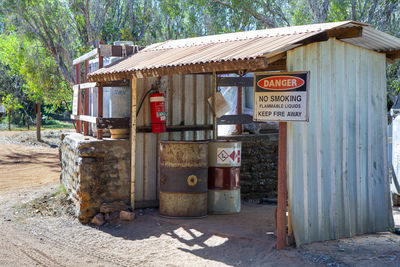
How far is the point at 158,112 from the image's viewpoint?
8.64m

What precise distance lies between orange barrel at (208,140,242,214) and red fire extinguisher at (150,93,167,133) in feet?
2.89

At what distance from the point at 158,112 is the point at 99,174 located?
1.43 metres

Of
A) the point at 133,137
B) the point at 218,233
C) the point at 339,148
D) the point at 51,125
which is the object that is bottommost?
the point at 218,233

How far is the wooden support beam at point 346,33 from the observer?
21.4ft

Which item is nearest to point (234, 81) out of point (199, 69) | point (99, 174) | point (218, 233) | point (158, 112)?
point (158, 112)

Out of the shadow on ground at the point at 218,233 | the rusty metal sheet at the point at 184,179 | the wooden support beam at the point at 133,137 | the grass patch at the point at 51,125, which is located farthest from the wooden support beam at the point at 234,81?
the grass patch at the point at 51,125

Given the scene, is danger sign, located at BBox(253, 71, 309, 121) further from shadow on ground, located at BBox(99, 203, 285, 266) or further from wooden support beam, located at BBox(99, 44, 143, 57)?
wooden support beam, located at BBox(99, 44, 143, 57)

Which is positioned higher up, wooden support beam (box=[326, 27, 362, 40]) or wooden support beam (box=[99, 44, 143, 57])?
wooden support beam (box=[99, 44, 143, 57])

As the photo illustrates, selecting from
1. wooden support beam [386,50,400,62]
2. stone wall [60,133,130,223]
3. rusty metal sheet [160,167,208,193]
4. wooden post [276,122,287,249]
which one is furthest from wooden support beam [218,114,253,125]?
wooden post [276,122,287,249]

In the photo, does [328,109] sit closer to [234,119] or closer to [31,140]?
[234,119]

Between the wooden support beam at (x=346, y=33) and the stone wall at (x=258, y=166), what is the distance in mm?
3756

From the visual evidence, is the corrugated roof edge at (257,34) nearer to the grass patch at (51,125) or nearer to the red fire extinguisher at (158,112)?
the red fire extinguisher at (158,112)

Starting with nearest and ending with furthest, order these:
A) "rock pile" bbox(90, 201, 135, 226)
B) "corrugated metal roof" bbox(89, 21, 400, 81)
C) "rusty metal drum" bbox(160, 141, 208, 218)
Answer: "corrugated metal roof" bbox(89, 21, 400, 81)
"rusty metal drum" bbox(160, 141, 208, 218)
"rock pile" bbox(90, 201, 135, 226)

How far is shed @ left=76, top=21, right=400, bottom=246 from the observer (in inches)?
257
